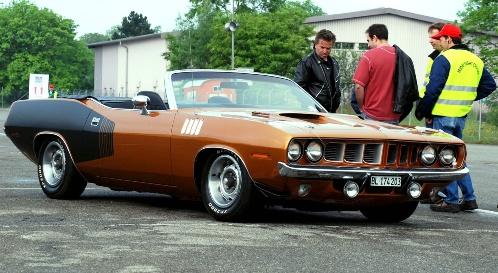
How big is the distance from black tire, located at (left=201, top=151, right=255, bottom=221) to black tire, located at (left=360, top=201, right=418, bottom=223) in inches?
54.1

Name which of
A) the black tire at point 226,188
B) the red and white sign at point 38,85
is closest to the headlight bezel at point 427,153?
the black tire at point 226,188

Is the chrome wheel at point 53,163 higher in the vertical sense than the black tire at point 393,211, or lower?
higher

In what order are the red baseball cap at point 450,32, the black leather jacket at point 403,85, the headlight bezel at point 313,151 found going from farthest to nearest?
the red baseball cap at point 450,32
the black leather jacket at point 403,85
the headlight bezel at point 313,151

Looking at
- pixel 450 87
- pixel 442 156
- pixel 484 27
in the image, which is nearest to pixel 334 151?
pixel 442 156

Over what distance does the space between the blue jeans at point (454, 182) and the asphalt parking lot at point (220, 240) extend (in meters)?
0.23

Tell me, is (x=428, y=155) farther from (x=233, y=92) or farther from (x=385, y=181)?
(x=233, y=92)

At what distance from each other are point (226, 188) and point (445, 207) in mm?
2767

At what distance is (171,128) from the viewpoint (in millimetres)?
8578

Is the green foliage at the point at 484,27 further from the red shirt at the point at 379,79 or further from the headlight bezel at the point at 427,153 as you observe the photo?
the headlight bezel at the point at 427,153

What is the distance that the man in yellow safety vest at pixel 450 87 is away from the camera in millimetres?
9992

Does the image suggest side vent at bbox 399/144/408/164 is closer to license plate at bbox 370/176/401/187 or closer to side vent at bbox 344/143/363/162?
license plate at bbox 370/176/401/187

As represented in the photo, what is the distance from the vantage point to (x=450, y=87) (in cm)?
1005

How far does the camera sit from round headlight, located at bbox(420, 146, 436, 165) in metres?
8.09

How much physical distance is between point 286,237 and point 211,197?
4.11ft
